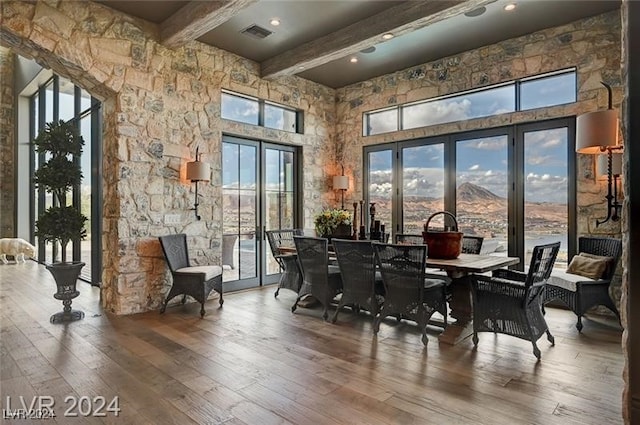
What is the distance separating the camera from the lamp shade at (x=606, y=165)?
4.22m

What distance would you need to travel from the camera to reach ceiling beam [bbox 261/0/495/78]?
13.3ft

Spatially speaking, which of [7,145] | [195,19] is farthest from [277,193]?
[7,145]

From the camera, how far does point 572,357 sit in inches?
126


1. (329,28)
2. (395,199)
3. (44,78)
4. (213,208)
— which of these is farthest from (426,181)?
(44,78)

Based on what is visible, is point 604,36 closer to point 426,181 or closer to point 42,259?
point 426,181

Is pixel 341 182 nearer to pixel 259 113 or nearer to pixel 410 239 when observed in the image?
pixel 259 113

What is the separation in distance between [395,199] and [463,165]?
1.30 meters

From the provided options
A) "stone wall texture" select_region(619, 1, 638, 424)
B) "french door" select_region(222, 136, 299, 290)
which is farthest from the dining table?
"french door" select_region(222, 136, 299, 290)

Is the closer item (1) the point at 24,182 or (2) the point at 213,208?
(2) the point at 213,208

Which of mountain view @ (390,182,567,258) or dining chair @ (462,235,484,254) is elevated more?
mountain view @ (390,182,567,258)

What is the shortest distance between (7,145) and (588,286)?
1228cm

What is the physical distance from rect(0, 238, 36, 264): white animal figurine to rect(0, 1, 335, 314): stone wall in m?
5.47

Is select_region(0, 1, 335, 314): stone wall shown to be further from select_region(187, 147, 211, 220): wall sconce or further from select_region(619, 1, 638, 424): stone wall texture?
select_region(619, 1, 638, 424): stone wall texture

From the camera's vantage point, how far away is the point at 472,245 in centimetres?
466
